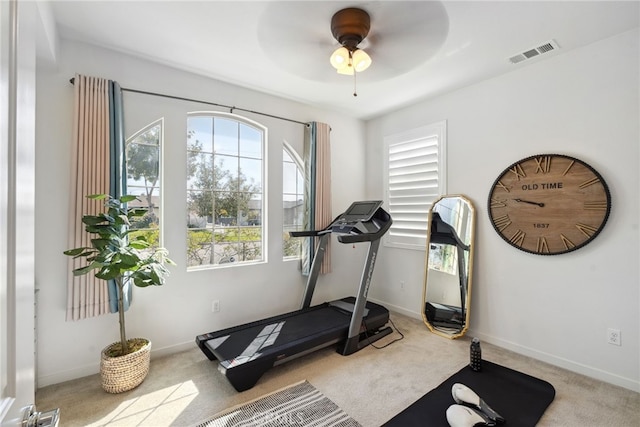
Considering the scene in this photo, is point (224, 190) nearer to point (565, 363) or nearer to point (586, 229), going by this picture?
point (586, 229)

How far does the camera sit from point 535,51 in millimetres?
2541

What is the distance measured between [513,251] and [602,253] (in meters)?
0.65

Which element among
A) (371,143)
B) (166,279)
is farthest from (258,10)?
(371,143)

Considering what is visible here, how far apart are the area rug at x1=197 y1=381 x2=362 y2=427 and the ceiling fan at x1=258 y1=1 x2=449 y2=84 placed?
2.47 meters

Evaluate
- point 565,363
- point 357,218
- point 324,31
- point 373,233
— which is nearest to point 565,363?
point 565,363

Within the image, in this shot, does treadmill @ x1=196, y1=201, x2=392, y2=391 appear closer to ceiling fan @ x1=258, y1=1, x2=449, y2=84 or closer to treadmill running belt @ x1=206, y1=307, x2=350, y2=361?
treadmill running belt @ x1=206, y1=307, x2=350, y2=361

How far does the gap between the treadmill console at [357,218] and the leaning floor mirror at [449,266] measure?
0.89m

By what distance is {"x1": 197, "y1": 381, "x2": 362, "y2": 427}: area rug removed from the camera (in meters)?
1.91

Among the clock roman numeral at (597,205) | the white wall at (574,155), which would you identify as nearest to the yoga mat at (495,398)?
the white wall at (574,155)

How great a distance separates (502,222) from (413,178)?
120cm

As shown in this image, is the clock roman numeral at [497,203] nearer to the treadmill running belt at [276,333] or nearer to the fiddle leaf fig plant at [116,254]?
the treadmill running belt at [276,333]

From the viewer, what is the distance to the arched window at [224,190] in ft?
10.1

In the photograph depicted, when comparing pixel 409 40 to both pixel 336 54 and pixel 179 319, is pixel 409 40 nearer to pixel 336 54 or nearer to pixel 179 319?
pixel 336 54

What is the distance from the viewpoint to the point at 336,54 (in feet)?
6.68
